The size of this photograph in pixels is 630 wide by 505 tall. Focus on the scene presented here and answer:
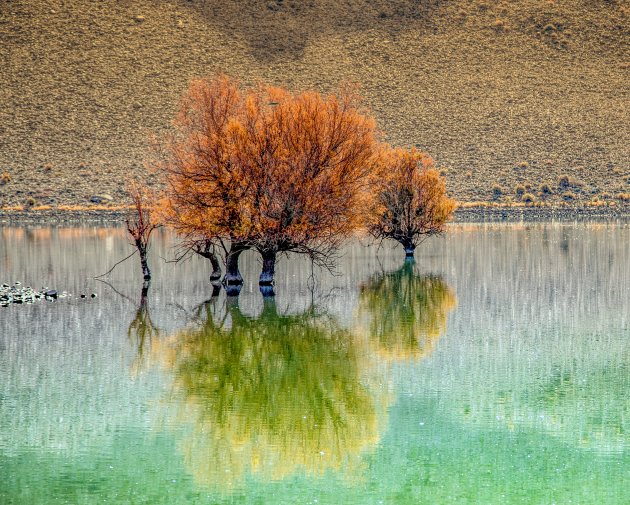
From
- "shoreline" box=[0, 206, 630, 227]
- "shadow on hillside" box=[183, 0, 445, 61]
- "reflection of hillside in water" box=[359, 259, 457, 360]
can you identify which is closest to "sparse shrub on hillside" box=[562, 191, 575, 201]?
"shoreline" box=[0, 206, 630, 227]

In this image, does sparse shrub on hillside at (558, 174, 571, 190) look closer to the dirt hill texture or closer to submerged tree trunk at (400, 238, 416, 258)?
the dirt hill texture

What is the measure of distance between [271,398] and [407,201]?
74.2 ft

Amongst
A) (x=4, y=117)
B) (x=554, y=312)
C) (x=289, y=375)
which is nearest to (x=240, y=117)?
(x=554, y=312)

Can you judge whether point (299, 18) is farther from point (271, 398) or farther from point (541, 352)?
point (271, 398)

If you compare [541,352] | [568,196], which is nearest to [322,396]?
[541,352]

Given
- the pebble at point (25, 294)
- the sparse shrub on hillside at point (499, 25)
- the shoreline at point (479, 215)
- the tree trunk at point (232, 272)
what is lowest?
the pebble at point (25, 294)

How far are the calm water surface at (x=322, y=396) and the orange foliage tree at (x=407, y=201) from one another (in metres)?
9.17

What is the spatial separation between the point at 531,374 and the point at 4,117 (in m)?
61.1

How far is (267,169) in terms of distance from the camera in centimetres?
2467

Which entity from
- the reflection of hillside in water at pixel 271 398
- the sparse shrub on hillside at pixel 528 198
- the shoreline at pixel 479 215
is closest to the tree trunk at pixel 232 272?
the reflection of hillside in water at pixel 271 398

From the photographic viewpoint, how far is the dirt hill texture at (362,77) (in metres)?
65.6

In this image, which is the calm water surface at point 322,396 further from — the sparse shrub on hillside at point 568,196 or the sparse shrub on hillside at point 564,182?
the sparse shrub on hillside at point 564,182

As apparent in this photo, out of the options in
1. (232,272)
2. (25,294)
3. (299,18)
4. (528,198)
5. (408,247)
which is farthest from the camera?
(299,18)

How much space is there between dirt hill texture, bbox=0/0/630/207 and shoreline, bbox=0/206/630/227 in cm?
216
